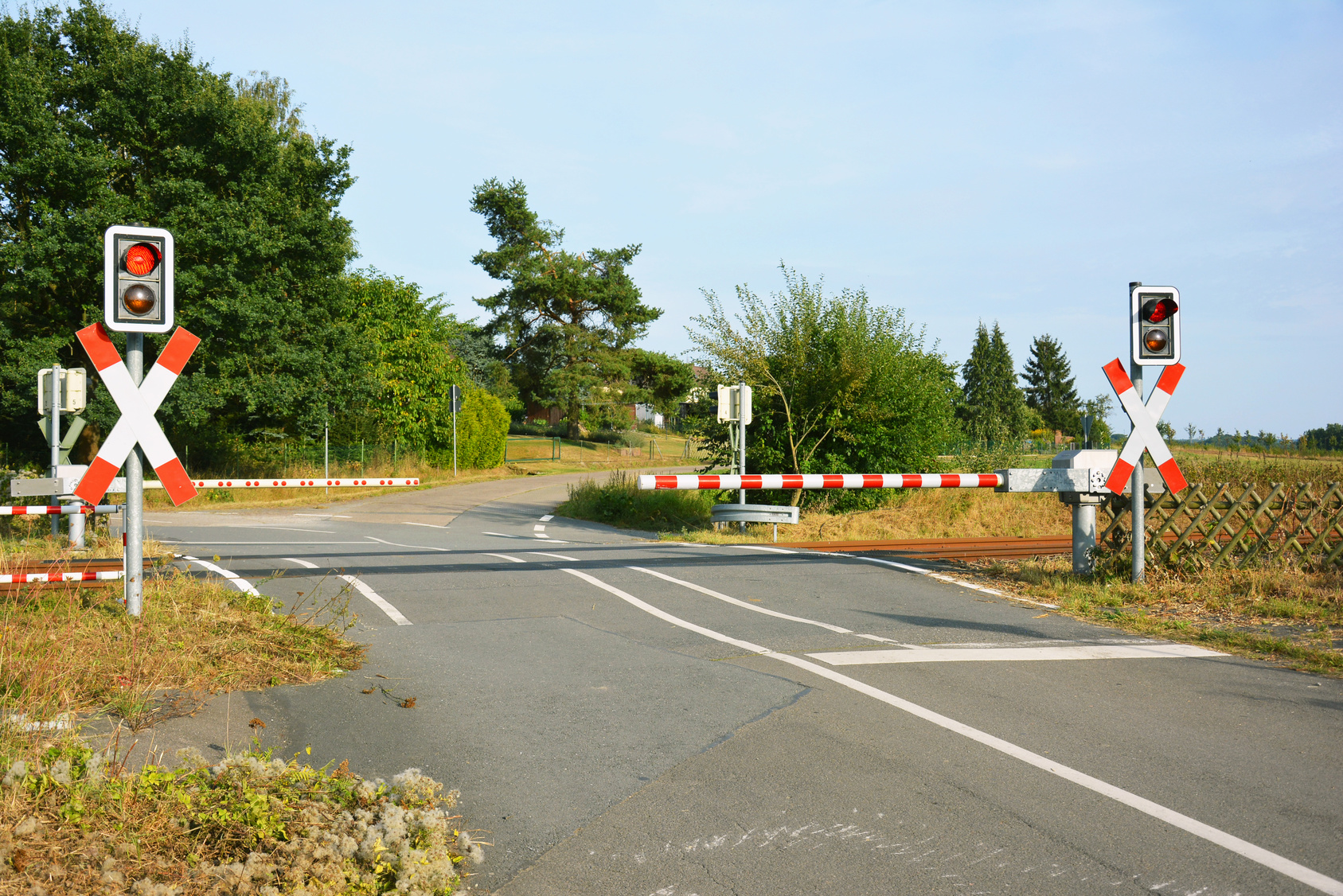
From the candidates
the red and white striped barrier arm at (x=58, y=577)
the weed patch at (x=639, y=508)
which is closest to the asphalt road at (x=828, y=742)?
the red and white striped barrier arm at (x=58, y=577)

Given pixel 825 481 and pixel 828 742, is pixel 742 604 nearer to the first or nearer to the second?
pixel 825 481

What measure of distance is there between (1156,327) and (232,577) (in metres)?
9.66

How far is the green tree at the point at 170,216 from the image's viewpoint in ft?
85.2

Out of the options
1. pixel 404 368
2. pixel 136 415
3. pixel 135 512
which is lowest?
pixel 135 512

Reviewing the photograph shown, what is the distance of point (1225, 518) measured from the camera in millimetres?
9961

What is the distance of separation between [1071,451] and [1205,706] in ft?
15.6

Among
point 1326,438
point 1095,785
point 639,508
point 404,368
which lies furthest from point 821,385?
point 1326,438

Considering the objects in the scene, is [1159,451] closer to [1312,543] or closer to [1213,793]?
[1312,543]

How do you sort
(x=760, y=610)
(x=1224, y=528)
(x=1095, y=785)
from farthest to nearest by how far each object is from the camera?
(x=1224, y=528)
(x=760, y=610)
(x=1095, y=785)

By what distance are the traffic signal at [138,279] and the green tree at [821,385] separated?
41.7 feet

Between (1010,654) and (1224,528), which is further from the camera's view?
(1224,528)

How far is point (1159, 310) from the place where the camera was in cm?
945

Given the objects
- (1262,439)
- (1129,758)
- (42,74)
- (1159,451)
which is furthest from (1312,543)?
(42,74)

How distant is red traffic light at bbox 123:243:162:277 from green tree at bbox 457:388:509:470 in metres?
31.2
